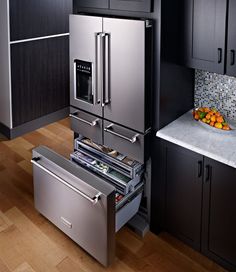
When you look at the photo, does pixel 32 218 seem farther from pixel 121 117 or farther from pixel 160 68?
pixel 160 68

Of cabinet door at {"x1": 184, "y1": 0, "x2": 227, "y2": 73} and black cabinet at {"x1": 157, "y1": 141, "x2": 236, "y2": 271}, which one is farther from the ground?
cabinet door at {"x1": 184, "y1": 0, "x2": 227, "y2": 73}

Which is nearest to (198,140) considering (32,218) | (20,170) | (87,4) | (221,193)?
(221,193)

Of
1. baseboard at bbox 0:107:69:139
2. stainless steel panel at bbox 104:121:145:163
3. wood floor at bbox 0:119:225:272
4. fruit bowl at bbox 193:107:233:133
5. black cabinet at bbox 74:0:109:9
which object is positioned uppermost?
black cabinet at bbox 74:0:109:9

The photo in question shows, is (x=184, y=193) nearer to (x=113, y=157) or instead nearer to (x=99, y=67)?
(x=113, y=157)

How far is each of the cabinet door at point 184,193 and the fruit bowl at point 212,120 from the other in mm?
257

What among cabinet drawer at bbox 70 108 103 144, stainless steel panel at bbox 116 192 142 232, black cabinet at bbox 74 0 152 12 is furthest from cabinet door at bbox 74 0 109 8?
stainless steel panel at bbox 116 192 142 232

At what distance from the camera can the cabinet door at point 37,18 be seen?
381cm

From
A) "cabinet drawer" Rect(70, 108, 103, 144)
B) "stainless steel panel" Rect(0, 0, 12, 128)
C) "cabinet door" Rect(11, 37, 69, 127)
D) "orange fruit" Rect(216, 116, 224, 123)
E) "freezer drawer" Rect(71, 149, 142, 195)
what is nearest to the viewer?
"orange fruit" Rect(216, 116, 224, 123)

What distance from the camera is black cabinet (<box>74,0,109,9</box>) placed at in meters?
2.47

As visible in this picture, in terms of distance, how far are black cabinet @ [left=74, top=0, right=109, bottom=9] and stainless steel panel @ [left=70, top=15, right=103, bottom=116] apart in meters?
0.11

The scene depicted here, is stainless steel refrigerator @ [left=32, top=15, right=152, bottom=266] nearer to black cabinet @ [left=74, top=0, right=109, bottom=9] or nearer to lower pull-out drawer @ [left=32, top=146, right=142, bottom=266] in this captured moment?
lower pull-out drawer @ [left=32, top=146, right=142, bottom=266]

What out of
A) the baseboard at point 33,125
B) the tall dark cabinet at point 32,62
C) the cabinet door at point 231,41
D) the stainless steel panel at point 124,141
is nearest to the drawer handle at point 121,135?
the stainless steel panel at point 124,141

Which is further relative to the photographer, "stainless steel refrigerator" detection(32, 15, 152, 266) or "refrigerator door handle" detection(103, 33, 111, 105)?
"refrigerator door handle" detection(103, 33, 111, 105)

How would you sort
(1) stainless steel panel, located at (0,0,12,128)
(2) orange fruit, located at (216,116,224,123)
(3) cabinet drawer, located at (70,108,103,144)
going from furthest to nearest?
(1) stainless steel panel, located at (0,0,12,128)
(3) cabinet drawer, located at (70,108,103,144)
(2) orange fruit, located at (216,116,224,123)
